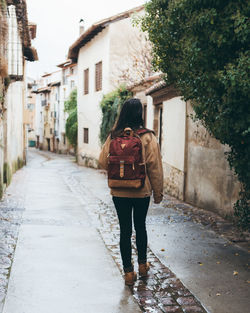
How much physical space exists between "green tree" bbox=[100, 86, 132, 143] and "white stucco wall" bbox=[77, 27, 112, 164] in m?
1.25

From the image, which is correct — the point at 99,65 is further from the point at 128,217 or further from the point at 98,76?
the point at 128,217

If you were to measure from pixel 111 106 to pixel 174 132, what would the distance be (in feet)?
26.9

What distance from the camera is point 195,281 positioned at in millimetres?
4398

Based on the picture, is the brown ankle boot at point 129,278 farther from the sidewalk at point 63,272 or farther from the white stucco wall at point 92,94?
the white stucco wall at point 92,94

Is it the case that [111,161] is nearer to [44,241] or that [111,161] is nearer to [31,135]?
[44,241]

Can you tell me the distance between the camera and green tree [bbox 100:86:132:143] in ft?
58.8

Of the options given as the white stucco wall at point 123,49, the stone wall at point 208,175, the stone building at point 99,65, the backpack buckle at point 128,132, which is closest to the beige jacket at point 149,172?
the backpack buckle at point 128,132

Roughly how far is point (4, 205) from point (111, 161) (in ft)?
18.0

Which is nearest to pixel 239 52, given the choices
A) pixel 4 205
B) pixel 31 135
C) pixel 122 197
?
pixel 122 197

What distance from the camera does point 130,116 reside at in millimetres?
4273

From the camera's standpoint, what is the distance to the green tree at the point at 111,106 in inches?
706

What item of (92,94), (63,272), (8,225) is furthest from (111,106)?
(63,272)

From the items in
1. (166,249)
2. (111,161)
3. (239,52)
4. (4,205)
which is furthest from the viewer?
(4,205)

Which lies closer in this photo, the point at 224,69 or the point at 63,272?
the point at 63,272
